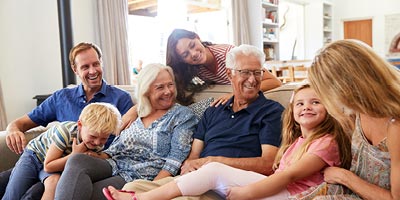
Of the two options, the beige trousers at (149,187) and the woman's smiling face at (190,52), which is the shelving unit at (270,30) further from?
the beige trousers at (149,187)

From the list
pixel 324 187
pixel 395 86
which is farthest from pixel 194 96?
pixel 395 86

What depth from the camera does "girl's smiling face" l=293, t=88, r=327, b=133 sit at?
156 cm

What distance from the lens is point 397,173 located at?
1.16 metres

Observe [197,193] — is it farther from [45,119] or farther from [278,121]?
[45,119]

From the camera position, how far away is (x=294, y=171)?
1473 mm

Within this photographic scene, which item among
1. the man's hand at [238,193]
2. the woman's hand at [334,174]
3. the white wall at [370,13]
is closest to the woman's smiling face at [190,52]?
the man's hand at [238,193]

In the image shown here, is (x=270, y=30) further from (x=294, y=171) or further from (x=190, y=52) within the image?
(x=294, y=171)

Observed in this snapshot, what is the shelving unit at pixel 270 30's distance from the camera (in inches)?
303

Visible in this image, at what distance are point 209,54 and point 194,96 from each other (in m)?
0.31

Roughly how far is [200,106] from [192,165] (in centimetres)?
46

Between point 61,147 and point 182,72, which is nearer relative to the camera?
point 61,147

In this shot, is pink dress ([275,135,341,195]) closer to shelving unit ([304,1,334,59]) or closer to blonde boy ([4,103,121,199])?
blonde boy ([4,103,121,199])

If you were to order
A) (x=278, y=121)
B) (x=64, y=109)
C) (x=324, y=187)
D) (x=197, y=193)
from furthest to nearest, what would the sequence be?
(x=64, y=109) → (x=278, y=121) → (x=197, y=193) → (x=324, y=187)

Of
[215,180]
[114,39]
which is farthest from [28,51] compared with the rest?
[215,180]
